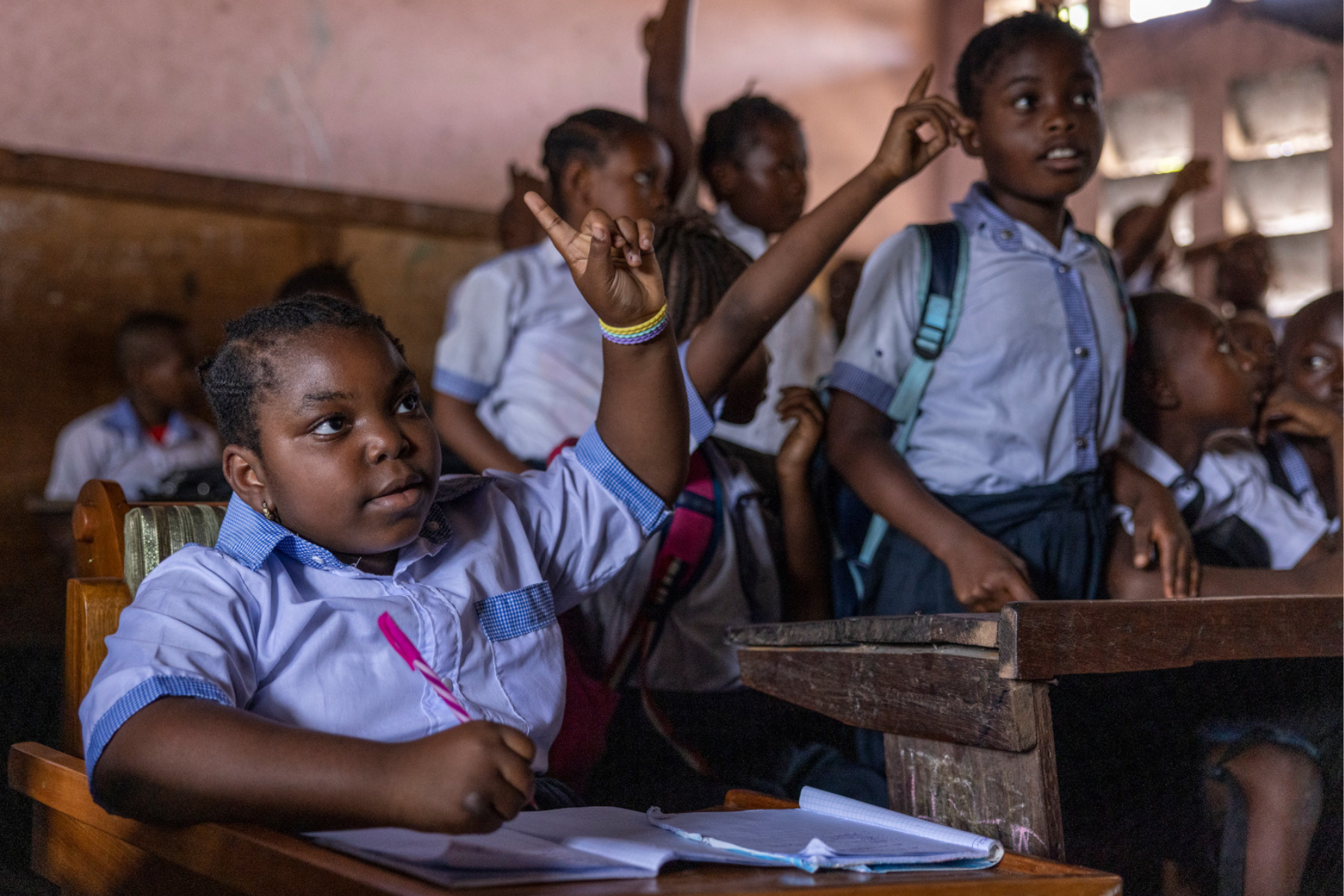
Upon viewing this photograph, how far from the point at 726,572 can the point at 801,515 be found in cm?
16

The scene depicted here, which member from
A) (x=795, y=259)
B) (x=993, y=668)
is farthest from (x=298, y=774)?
(x=795, y=259)

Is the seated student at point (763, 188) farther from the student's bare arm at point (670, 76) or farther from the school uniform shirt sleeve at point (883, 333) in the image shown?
the school uniform shirt sleeve at point (883, 333)

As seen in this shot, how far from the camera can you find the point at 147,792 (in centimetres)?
92

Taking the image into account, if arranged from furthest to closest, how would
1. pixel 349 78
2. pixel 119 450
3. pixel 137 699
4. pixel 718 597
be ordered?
pixel 349 78 → pixel 119 450 → pixel 718 597 → pixel 137 699

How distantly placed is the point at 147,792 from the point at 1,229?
3129mm

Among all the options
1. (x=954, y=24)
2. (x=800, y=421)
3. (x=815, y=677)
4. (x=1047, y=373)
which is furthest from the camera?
(x=954, y=24)

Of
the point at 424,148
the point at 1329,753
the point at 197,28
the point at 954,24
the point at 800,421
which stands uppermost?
the point at 954,24

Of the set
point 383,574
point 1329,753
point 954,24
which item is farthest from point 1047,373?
point 954,24

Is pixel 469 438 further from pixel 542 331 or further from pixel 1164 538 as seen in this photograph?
pixel 1164 538

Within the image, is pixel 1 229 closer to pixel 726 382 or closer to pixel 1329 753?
pixel 726 382

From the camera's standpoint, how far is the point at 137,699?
37.0 inches

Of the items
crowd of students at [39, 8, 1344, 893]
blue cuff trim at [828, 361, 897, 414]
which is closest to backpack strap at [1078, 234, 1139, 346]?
crowd of students at [39, 8, 1344, 893]

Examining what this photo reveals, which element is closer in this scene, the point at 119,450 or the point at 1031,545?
the point at 1031,545

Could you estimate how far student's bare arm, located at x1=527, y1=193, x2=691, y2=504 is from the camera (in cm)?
116
